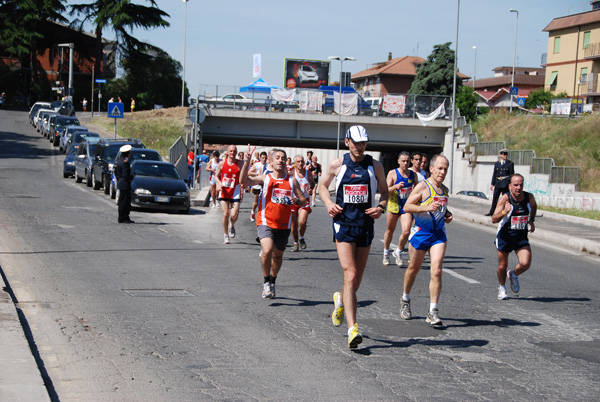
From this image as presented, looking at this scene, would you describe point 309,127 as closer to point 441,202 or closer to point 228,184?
point 228,184

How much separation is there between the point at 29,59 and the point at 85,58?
5.74m

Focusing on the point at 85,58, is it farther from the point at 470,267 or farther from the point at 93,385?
the point at 93,385

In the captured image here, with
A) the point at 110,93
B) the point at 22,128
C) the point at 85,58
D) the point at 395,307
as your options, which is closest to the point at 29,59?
the point at 85,58

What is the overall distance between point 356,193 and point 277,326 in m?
1.77

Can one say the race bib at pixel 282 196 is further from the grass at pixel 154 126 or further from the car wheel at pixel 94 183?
the grass at pixel 154 126

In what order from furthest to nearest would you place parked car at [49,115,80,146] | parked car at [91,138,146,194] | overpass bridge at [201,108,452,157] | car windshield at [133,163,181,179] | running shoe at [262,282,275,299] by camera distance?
1. parked car at [49,115,80,146]
2. overpass bridge at [201,108,452,157]
3. parked car at [91,138,146,194]
4. car windshield at [133,163,181,179]
5. running shoe at [262,282,275,299]

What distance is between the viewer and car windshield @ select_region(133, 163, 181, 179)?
24375 mm

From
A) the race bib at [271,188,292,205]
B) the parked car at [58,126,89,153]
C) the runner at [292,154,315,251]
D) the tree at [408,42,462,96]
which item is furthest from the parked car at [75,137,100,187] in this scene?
the tree at [408,42,462,96]

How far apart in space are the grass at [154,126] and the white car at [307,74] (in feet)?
58.9

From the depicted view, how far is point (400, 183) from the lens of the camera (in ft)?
41.2

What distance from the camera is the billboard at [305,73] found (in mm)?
79562

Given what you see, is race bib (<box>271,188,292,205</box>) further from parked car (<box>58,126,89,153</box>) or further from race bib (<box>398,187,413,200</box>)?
parked car (<box>58,126,89,153</box>)

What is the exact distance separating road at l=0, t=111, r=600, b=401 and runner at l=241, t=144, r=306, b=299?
40 centimetres

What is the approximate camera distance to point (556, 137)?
44656 mm
